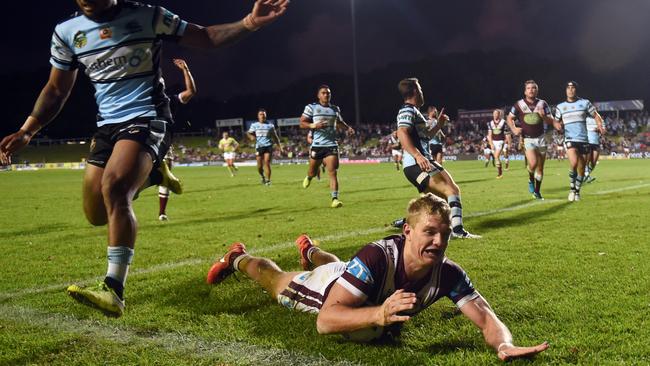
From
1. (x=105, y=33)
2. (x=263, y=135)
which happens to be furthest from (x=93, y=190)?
(x=263, y=135)

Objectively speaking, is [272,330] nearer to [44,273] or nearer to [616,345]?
[616,345]

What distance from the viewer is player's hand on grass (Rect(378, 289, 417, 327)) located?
2.75 metres

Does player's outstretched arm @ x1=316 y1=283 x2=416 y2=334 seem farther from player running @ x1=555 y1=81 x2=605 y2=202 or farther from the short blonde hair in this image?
player running @ x1=555 y1=81 x2=605 y2=202

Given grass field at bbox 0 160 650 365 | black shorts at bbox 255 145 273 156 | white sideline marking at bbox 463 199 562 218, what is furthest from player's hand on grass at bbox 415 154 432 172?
black shorts at bbox 255 145 273 156

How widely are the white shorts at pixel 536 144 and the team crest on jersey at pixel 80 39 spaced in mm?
10699

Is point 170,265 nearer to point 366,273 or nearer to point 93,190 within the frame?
point 93,190

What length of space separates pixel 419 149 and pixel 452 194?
0.81 m

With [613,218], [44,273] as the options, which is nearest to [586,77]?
[613,218]

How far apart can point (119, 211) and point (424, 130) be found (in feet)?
17.1

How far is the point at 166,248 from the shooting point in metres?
7.28

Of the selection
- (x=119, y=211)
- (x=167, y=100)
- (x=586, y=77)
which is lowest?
(x=119, y=211)

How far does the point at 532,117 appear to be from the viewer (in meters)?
12.9

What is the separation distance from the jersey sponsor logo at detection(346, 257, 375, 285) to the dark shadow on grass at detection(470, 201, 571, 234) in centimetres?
505

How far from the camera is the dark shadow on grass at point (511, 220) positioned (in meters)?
8.38
